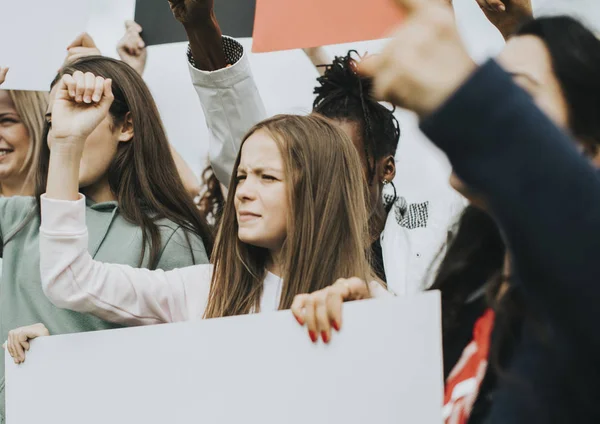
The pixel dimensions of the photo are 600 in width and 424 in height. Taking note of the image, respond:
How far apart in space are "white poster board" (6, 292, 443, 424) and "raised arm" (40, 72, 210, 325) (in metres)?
0.24

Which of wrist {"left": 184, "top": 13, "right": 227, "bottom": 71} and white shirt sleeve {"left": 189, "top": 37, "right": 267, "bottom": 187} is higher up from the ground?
wrist {"left": 184, "top": 13, "right": 227, "bottom": 71}

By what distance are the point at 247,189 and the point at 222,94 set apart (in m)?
0.43

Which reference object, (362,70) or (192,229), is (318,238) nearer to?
(192,229)

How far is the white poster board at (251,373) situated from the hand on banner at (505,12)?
3.22ft

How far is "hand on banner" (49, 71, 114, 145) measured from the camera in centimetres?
192

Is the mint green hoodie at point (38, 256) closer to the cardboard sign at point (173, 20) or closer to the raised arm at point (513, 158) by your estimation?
the cardboard sign at point (173, 20)

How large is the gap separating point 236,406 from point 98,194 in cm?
102

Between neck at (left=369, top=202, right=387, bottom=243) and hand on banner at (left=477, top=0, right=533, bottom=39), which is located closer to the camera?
hand on banner at (left=477, top=0, right=533, bottom=39)

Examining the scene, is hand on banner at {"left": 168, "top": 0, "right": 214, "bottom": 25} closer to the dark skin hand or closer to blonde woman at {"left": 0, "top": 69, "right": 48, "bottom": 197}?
the dark skin hand

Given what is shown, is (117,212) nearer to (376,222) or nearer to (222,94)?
(222,94)

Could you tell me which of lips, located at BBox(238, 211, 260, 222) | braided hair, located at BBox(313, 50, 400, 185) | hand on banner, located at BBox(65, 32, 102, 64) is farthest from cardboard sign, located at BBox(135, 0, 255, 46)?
lips, located at BBox(238, 211, 260, 222)

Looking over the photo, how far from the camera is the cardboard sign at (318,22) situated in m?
2.14

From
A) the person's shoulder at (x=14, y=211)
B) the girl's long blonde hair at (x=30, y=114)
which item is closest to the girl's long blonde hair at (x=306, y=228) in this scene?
the person's shoulder at (x=14, y=211)

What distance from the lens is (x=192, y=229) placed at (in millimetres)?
2207
